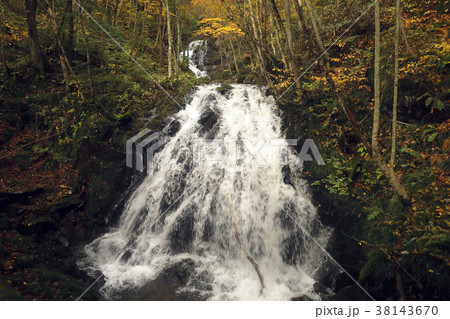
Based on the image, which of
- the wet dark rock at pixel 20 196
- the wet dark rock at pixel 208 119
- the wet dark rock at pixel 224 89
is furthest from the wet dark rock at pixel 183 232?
the wet dark rock at pixel 224 89

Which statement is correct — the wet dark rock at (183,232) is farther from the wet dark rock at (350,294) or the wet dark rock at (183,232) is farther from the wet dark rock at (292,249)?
the wet dark rock at (350,294)

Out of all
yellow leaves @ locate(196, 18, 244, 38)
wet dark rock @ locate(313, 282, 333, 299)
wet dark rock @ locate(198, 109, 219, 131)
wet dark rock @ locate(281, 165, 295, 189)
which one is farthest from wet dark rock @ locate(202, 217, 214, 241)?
yellow leaves @ locate(196, 18, 244, 38)

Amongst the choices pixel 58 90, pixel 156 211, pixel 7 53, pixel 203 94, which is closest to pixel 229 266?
pixel 156 211

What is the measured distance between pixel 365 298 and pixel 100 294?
5906mm

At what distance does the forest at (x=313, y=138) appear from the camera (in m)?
4.26

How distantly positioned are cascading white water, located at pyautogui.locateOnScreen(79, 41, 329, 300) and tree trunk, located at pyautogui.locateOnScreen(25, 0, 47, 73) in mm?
6206

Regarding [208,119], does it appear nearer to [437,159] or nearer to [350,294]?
[437,159]

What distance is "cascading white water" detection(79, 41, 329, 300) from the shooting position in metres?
5.59

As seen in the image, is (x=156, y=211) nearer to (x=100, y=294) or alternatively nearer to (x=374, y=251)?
(x=100, y=294)

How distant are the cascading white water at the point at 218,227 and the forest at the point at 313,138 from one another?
0.36m

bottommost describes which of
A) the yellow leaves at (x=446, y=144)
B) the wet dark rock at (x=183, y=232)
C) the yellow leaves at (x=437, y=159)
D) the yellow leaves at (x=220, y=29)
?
the wet dark rock at (x=183, y=232)

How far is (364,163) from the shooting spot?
5.88 metres

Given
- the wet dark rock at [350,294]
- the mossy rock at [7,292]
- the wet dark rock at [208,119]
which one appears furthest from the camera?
the wet dark rock at [208,119]

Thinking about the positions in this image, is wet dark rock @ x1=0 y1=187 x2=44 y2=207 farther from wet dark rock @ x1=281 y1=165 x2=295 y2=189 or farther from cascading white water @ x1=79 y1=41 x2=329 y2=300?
wet dark rock @ x1=281 y1=165 x2=295 y2=189
